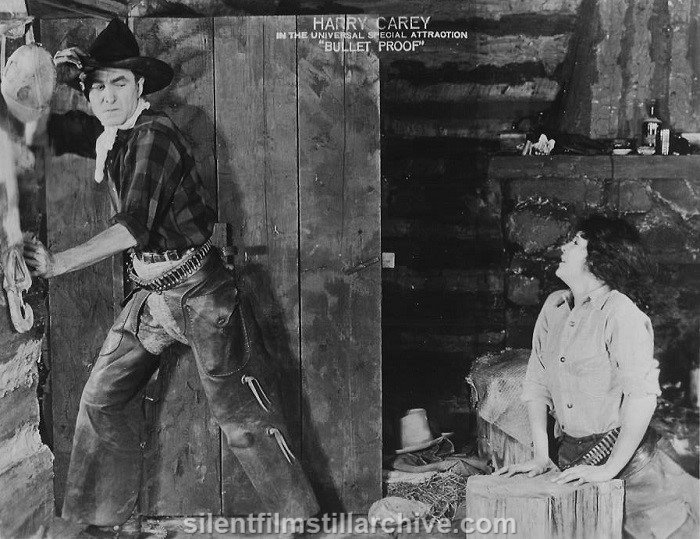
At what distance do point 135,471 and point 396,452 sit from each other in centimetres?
97

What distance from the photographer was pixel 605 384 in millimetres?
2861

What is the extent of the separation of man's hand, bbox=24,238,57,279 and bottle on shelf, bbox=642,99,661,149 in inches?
82.8

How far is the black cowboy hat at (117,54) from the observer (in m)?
2.72

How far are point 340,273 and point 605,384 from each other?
3.28ft

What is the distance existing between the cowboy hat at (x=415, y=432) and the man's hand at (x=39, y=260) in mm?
1394

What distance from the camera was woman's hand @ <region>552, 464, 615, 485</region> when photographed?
112 inches

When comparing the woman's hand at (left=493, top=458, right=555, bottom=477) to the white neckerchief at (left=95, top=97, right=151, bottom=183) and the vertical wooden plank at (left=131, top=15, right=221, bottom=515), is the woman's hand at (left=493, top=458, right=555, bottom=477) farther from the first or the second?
the white neckerchief at (left=95, top=97, right=151, bottom=183)

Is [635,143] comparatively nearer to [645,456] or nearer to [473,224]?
[473,224]

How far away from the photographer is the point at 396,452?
125 inches

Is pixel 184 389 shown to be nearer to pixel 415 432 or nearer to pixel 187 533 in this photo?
pixel 187 533

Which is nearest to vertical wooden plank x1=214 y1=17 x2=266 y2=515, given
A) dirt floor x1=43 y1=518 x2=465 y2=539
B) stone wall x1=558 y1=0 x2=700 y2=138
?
dirt floor x1=43 y1=518 x2=465 y2=539

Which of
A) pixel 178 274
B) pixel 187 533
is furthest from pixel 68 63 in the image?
pixel 187 533

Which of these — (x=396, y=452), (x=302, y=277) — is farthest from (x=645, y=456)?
(x=302, y=277)

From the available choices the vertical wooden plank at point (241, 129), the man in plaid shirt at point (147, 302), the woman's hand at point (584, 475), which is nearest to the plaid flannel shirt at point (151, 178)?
the man in plaid shirt at point (147, 302)
